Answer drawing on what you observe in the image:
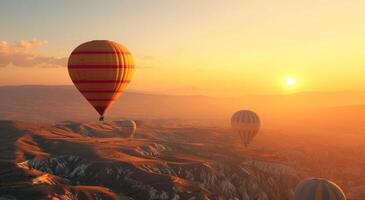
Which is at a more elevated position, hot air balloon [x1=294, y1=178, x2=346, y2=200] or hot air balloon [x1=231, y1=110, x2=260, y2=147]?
hot air balloon [x1=231, y1=110, x2=260, y2=147]

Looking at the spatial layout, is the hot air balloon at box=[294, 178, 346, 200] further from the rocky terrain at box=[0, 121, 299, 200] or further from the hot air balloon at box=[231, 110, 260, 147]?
the hot air balloon at box=[231, 110, 260, 147]

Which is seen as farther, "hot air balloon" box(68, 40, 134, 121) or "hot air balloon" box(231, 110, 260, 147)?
"hot air balloon" box(231, 110, 260, 147)

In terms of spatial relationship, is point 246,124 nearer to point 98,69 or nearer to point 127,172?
point 127,172

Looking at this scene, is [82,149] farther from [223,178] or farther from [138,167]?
[223,178]

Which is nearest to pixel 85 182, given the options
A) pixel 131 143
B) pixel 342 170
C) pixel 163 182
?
pixel 163 182

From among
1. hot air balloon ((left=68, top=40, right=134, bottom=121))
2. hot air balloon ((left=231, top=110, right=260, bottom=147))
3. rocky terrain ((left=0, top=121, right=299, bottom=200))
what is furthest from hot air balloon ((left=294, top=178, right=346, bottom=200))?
hot air balloon ((left=231, top=110, right=260, bottom=147))

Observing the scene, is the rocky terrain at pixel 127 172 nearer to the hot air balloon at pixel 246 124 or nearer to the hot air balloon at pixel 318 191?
the hot air balloon at pixel 246 124

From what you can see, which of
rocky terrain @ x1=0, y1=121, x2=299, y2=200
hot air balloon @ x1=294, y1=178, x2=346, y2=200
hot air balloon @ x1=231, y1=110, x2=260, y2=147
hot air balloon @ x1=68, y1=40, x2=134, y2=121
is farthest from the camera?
hot air balloon @ x1=231, y1=110, x2=260, y2=147

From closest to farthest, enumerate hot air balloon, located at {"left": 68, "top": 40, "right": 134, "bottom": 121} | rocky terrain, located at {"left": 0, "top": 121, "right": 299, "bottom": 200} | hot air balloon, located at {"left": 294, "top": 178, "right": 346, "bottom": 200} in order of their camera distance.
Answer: hot air balloon, located at {"left": 68, "top": 40, "right": 134, "bottom": 121} → hot air balloon, located at {"left": 294, "top": 178, "right": 346, "bottom": 200} → rocky terrain, located at {"left": 0, "top": 121, "right": 299, "bottom": 200}
